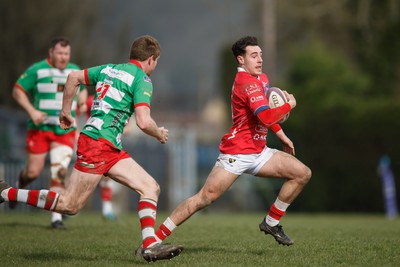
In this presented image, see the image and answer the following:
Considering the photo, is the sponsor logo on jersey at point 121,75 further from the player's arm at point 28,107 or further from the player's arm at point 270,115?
the player's arm at point 28,107

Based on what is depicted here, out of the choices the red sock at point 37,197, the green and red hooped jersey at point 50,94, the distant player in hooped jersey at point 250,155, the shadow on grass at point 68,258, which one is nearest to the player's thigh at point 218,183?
the distant player in hooped jersey at point 250,155

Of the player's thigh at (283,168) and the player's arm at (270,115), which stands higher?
the player's arm at (270,115)

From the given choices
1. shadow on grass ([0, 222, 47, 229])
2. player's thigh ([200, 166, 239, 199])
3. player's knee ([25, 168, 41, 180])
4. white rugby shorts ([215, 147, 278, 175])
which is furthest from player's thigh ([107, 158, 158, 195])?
shadow on grass ([0, 222, 47, 229])

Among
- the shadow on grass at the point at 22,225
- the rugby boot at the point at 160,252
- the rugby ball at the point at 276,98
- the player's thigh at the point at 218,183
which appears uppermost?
the rugby ball at the point at 276,98

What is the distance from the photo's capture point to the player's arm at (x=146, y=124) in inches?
294

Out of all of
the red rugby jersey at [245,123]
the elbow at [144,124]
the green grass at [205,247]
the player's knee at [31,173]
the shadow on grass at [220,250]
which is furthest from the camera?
the player's knee at [31,173]

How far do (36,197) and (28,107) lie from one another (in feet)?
12.4

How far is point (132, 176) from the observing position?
7.80m

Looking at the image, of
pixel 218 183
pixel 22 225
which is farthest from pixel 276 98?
pixel 22 225

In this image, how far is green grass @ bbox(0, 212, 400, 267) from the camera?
774cm

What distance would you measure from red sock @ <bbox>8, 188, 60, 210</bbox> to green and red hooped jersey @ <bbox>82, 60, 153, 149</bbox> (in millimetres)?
721

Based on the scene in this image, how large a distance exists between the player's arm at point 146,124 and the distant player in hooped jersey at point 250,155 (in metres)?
1.03

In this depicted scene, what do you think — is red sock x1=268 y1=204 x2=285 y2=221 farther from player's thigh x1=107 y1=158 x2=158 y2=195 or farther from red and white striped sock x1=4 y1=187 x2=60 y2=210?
red and white striped sock x1=4 y1=187 x2=60 y2=210

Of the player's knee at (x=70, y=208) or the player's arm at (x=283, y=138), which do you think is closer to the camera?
the player's knee at (x=70, y=208)
